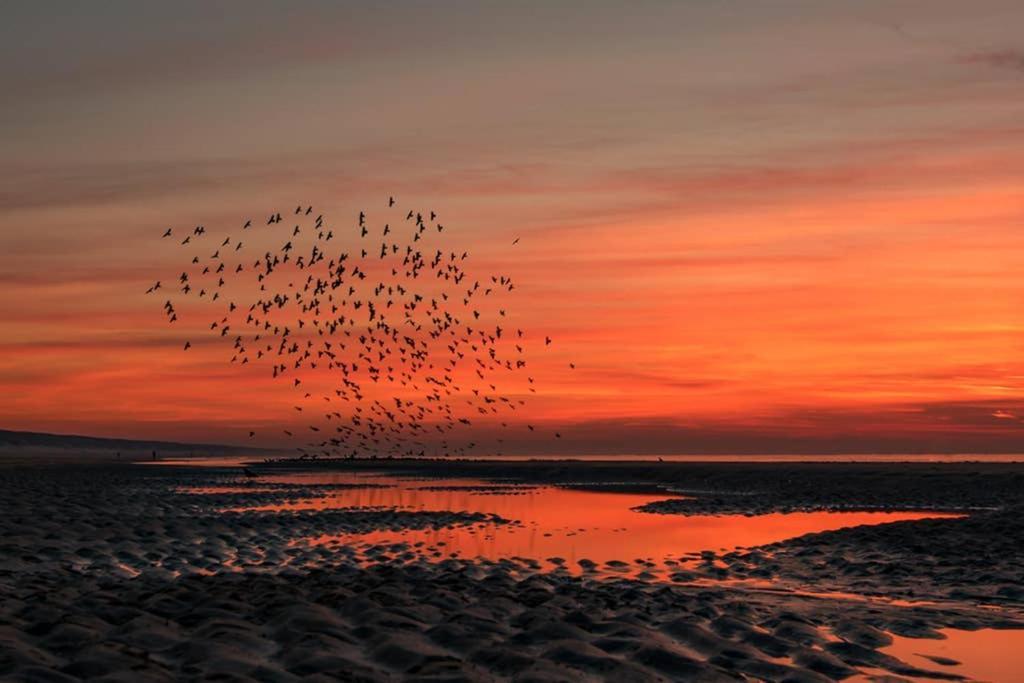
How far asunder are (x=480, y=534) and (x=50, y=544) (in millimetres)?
14110

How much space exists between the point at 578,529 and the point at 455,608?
71.3ft

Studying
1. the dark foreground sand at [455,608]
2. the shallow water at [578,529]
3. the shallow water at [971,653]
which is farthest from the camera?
the shallow water at [578,529]

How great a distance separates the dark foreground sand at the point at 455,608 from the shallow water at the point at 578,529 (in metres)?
2.11

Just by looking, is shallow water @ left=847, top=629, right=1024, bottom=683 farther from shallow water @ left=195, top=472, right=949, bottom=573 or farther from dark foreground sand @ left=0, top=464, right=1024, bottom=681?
shallow water @ left=195, top=472, right=949, bottom=573

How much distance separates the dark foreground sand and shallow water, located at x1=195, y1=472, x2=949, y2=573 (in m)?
2.11

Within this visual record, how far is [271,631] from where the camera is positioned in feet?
48.7

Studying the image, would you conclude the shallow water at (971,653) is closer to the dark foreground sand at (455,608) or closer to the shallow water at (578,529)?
the dark foreground sand at (455,608)

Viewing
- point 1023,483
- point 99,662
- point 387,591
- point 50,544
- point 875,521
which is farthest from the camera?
point 1023,483

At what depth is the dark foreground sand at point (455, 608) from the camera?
1299 cm

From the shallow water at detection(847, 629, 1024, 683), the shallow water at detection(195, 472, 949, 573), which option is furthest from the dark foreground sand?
the shallow water at detection(195, 472, 949, 573)

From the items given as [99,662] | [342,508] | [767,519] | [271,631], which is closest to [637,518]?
[767,519]

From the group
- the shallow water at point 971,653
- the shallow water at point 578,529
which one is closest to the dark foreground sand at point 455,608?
the shallow water at point 971,653

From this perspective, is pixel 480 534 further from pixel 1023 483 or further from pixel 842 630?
pixel 1023 483

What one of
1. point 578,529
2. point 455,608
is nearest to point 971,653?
point 455,608
